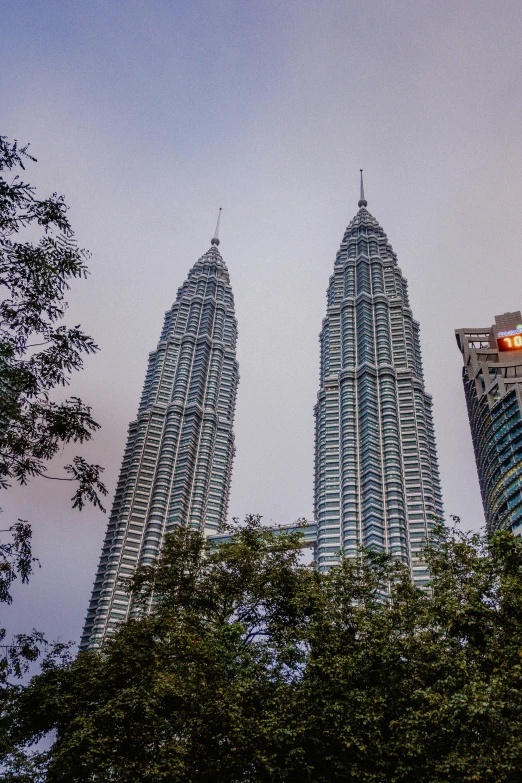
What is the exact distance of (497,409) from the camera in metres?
90.4

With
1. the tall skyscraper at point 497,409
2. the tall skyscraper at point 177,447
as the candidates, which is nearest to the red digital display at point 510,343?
the tall skyscraper at point 497,409

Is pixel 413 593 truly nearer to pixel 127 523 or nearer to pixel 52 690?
pixel 52 690

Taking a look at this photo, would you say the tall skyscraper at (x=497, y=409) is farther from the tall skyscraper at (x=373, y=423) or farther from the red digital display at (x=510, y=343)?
the tall skyscraper at (x=373, y=423)

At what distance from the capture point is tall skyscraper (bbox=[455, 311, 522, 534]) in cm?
8238

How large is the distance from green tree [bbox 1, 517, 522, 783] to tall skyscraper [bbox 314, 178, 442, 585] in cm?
6799

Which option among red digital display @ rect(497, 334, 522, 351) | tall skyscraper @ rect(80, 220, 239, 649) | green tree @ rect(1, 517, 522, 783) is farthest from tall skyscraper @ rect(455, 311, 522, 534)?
green tree @ rect(1, 517, 522, 783)

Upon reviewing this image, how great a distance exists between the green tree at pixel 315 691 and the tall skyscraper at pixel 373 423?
223 ft

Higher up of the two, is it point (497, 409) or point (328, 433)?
point (328, 433)

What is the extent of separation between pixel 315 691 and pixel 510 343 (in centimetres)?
9780

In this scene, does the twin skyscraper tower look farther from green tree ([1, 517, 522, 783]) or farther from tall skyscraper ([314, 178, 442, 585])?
green tree ([1, 517, 522, 783])

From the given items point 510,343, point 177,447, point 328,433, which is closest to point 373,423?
point 328,433

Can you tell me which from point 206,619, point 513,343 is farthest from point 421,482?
point 206,619

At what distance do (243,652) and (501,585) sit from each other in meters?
7.91

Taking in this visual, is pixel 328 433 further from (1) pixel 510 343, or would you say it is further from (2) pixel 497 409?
(1) pixel 510 343
